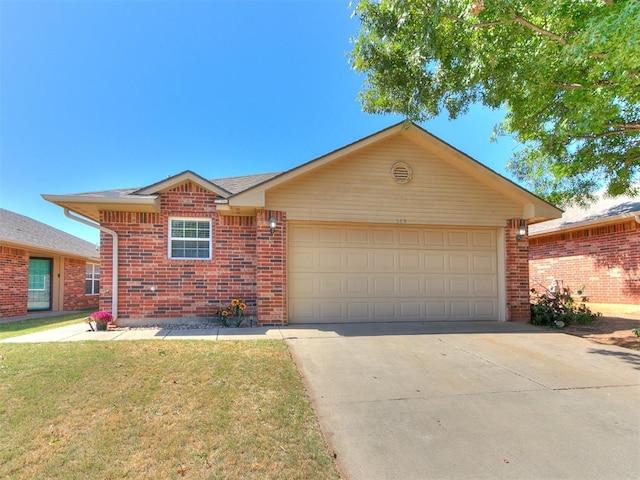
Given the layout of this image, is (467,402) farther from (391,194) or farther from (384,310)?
(391,194)

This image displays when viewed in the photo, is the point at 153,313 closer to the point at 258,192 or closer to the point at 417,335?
the point at 258,192

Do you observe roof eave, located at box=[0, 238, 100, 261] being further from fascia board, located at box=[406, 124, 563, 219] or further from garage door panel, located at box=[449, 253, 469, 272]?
garage door panel, located at box=[449, 253, 469, 272]

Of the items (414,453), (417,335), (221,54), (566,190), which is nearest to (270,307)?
(417,335)

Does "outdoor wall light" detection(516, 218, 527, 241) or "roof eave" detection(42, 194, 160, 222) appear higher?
A: "roof eave" detection(42, 194, 160, 222)

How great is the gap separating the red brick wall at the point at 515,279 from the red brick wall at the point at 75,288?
1784 cm

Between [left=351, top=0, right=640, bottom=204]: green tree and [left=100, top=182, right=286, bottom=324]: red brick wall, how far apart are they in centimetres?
440

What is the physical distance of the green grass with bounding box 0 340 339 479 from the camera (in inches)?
104

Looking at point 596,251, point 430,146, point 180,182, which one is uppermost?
point 430,146

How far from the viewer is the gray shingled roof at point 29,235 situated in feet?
39.9

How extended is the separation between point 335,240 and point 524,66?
530 cm

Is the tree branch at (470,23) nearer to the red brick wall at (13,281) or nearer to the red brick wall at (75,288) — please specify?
the red brick wall at (13,281)

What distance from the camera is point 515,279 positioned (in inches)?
356

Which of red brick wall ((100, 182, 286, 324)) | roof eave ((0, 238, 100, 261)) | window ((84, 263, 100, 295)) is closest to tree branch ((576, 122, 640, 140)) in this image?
red brick wall ((100, 182, 286, 324))

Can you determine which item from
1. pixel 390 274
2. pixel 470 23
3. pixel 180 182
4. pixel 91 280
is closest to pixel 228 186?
pixel 180 182
